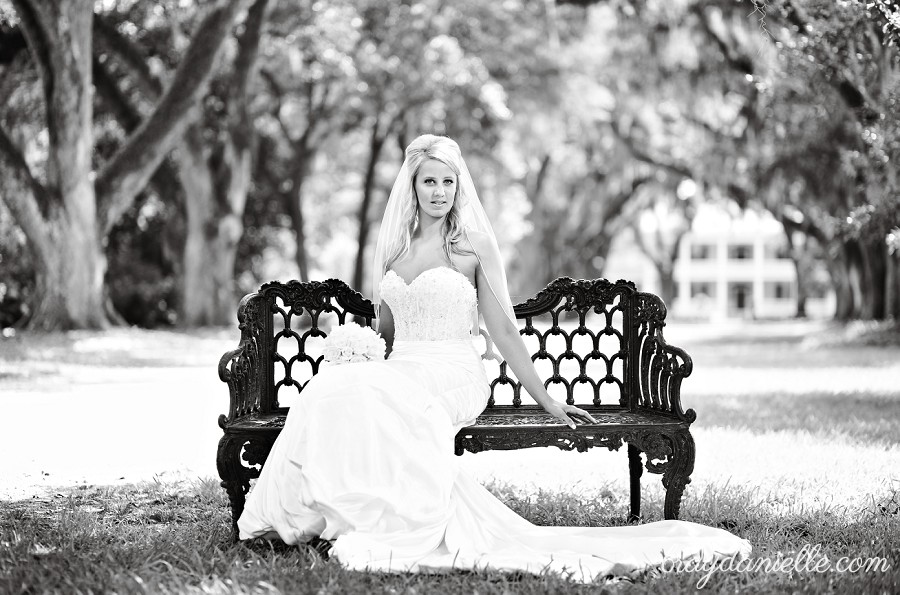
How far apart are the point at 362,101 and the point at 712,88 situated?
797 centimetres

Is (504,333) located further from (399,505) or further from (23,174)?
(23,174)

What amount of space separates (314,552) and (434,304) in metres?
1.48

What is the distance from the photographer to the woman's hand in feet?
15.0

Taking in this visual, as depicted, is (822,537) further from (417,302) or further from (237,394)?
(237,394)

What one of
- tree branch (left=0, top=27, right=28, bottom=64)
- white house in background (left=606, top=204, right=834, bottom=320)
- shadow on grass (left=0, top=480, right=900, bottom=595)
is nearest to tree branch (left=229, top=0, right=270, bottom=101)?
tree branch (left=0, top=27, right=28, bottom=64)

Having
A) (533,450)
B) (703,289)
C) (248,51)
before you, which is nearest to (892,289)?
(248,51)

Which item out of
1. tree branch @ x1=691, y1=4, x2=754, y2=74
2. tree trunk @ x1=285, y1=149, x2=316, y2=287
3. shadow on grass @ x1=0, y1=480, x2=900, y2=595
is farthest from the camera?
tree trunk @ x1=285, y1=149, x2=316, y2=287

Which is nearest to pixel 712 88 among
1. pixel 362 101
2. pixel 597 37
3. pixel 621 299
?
pixel 597 37

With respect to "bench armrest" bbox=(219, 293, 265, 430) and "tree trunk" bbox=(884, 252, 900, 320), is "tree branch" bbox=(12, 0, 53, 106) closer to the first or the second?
"bench armrest" bbox=(219, 293, 265, 430)

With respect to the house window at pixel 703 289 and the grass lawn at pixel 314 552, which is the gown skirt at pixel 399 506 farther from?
the house window at pixel 703 289

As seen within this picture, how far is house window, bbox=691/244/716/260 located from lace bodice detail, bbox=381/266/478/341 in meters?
67.8

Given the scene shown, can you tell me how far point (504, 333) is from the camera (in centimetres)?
489

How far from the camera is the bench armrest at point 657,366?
471 centimetres

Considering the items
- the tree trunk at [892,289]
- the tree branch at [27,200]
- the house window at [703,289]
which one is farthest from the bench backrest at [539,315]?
the house window at [703,289]
